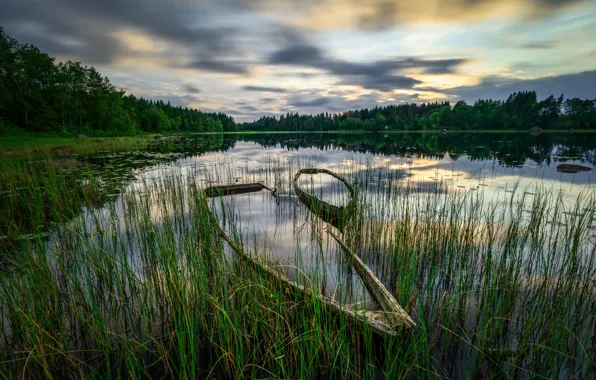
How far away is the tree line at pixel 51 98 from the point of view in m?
36.4

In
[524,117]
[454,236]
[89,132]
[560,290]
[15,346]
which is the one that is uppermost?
[524,117]

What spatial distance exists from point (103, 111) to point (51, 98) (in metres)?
7.18

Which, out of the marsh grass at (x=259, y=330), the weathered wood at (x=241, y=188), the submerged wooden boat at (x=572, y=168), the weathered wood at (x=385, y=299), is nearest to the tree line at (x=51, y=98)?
the weathered wood at (x=241, y=188)

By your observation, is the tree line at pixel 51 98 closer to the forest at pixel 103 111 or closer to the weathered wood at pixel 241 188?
the forest at pixel 103 111

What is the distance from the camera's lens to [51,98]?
42.1 m

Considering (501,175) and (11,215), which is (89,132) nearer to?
(11,215)

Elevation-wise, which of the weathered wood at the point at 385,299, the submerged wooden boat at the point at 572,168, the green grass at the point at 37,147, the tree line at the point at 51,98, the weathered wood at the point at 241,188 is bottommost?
the weathered wood at the point at 385,299

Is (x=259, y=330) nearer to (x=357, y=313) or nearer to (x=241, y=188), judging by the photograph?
(x=357, y=313)

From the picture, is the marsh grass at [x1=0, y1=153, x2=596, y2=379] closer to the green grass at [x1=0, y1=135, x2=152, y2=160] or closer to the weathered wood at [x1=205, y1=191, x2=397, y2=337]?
the weathered wood at [x1=205, y1=191, x2=397, y2=337]

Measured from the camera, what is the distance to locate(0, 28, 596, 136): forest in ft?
123

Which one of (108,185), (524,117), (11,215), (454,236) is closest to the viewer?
(454,236)

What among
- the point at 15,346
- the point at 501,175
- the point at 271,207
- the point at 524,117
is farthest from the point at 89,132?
the point at 524,117

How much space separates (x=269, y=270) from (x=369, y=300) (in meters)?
1.40

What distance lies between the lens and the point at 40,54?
1609 inches
